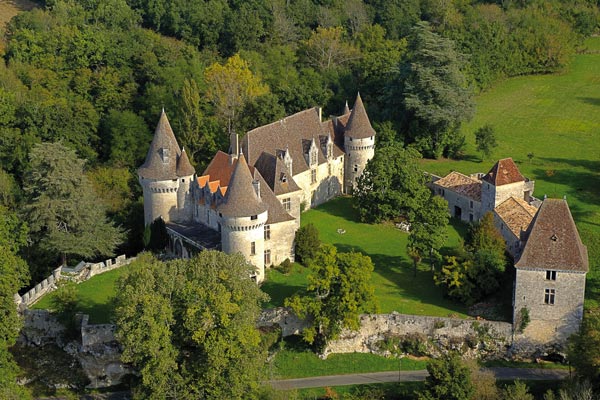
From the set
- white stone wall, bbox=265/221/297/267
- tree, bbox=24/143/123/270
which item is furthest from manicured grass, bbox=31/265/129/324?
white stone wall, bbox=265/221/297/267

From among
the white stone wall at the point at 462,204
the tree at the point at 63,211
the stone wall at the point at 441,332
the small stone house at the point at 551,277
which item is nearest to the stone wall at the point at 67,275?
the tree at the point at 63,211

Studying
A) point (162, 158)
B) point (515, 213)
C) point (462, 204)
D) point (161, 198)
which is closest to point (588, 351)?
point (515, 213)

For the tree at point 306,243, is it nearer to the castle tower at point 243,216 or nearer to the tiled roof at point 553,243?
the castle tower at point 243,216

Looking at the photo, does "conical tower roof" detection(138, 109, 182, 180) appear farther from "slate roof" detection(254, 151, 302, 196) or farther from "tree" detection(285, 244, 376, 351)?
"tree" detection(285, 244, 376, 351)

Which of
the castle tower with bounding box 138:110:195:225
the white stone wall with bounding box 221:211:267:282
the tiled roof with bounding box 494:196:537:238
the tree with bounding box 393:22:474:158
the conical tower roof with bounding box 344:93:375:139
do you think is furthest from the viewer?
the tree with bounding box 393:22:474:158

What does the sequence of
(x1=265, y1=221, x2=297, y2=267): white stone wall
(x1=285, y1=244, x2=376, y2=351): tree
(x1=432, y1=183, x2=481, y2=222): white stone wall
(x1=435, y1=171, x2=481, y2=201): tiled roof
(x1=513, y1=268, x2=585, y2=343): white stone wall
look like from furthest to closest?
1. (x1=435, y1=171, x2=481, y2=201): tiled roof
2. (x1=432, y1=183, x2=481, y2=222): white stone wall
3. (x1=265, y1=221, x2=297, y2=267): white stone wall
4. (x1=513, y1=268, x2=585, y2=343): white stone wall
5. (x1=285, y1=244, x2=376, y2=351): tree

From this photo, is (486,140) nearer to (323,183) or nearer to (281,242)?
(323,183)
